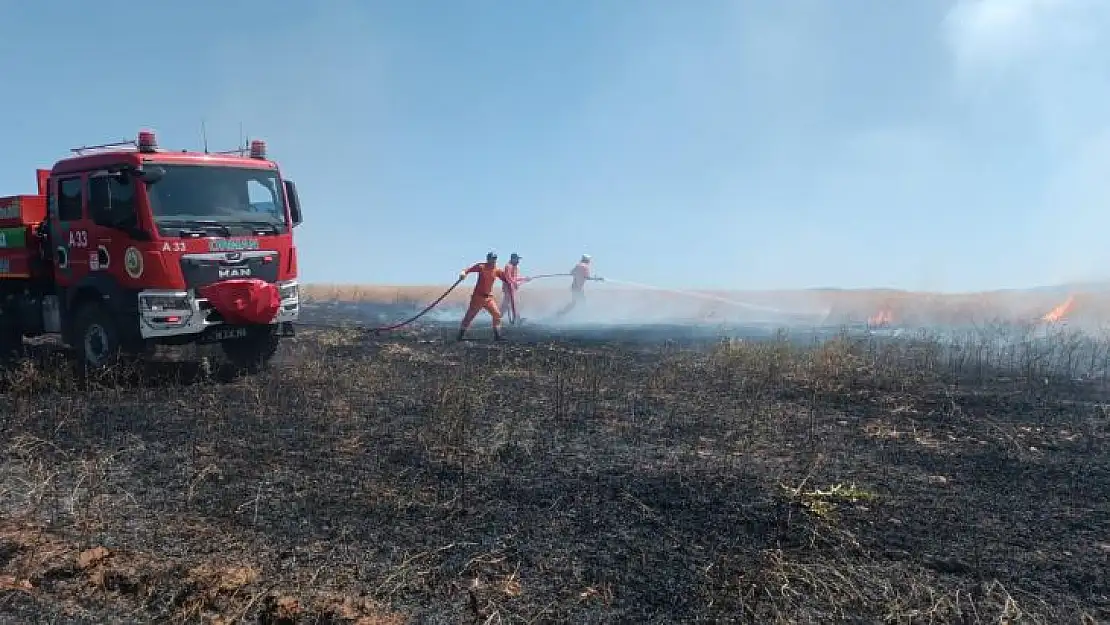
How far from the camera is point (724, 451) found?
5637 millimetres

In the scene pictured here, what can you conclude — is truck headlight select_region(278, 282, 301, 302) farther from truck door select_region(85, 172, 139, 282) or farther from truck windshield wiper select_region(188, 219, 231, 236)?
truck door select_region(85, 172, 139, 282)

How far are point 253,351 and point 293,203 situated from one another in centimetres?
211

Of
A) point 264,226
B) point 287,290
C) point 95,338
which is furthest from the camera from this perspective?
point 287,290

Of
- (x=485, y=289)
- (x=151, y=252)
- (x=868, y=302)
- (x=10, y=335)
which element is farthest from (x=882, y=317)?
(x=10, y=335)

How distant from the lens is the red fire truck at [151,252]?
7.82 metres

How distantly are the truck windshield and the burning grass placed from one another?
6.29 feet

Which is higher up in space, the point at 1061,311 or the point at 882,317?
the point at 1061,311

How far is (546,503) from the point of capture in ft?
14.4

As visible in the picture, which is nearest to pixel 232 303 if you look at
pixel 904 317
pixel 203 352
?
pixel 203 352

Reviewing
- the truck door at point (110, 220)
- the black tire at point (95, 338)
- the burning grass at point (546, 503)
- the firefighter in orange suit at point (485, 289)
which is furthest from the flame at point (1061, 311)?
the black tire at point (95, 338)

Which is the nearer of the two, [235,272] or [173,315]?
[173,315]

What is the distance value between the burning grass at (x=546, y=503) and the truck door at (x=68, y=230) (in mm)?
1609

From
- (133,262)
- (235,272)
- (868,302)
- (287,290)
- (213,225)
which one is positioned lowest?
(868,302)

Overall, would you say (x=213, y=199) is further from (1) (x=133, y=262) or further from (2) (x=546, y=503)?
(2) (x=546, y=503)
